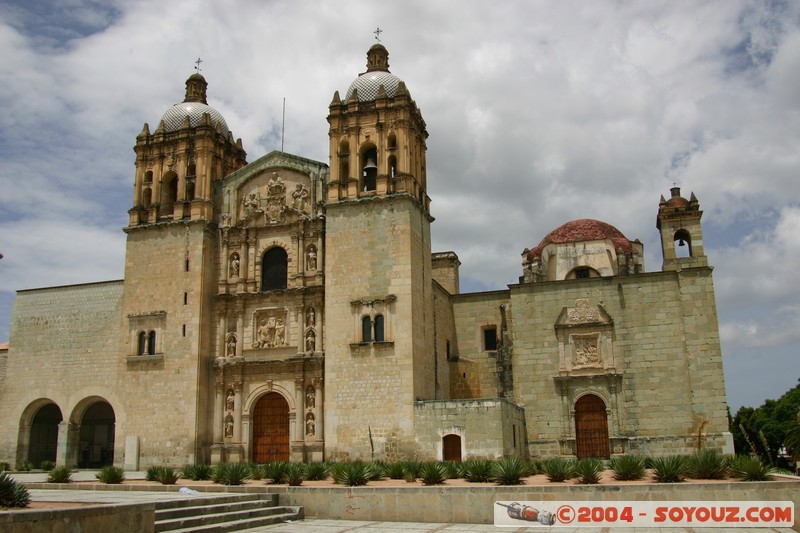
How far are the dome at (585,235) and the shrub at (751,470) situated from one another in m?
18.5

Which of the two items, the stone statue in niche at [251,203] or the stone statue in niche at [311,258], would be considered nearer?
the stone statue in niche at [311,258]

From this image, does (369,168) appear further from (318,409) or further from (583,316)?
(583,316)

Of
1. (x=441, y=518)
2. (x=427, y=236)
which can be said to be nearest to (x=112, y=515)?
(x=441, y=518)

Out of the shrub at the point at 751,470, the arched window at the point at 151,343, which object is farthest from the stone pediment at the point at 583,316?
the arched window at the point at 151,343

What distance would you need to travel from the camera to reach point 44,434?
32750 millimetres

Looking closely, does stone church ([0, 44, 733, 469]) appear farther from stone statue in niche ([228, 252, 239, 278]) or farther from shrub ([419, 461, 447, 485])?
shrub ([419, 461, 447, 485])

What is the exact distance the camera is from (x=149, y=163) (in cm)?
3212

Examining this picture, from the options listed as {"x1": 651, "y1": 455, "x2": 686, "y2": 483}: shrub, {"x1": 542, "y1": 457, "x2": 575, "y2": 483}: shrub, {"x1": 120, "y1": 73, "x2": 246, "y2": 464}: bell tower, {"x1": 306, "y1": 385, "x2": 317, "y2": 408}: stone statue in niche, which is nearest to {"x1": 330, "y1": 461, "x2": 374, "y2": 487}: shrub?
{"x1": 542, "y1": 457, "x2": 575, "y2": 483}: shrub

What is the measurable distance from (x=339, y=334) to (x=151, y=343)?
808cm

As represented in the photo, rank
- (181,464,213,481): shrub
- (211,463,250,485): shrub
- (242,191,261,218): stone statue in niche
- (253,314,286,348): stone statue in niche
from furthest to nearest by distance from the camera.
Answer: (242,191,261,218): stone statue in niche, (253,314,286,348): stone statue in niche, (181,464,213,481): shrub, (211,463,250,485): shrub

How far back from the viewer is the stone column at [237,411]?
28.3 m

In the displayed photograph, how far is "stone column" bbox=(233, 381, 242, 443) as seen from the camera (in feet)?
92.8

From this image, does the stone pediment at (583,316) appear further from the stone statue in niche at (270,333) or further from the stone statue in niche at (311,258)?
the stone statue in niche at (270,333)

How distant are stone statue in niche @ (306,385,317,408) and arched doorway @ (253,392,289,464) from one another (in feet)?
3.61
